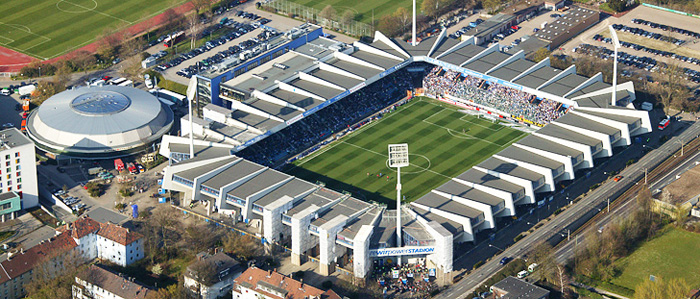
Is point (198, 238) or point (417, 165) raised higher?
point (417, 165)

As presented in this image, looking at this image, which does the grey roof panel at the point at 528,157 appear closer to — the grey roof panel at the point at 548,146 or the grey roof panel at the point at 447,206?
the grey roof panel at the point at 548,146

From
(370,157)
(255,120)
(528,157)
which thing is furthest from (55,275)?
(528,157)

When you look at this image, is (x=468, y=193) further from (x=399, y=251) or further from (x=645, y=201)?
(x=645, y=201)

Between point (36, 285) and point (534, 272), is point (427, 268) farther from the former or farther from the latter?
point (36, 285)

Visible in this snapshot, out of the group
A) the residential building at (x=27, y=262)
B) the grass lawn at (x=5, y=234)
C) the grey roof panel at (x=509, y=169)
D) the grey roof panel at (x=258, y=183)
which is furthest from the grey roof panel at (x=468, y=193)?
the grass lawn at (x=5, y=234)

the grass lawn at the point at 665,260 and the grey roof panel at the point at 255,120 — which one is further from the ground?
the grey roof panel at the point at 255,120

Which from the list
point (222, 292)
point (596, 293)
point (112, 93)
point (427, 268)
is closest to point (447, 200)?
point (427, 268)
